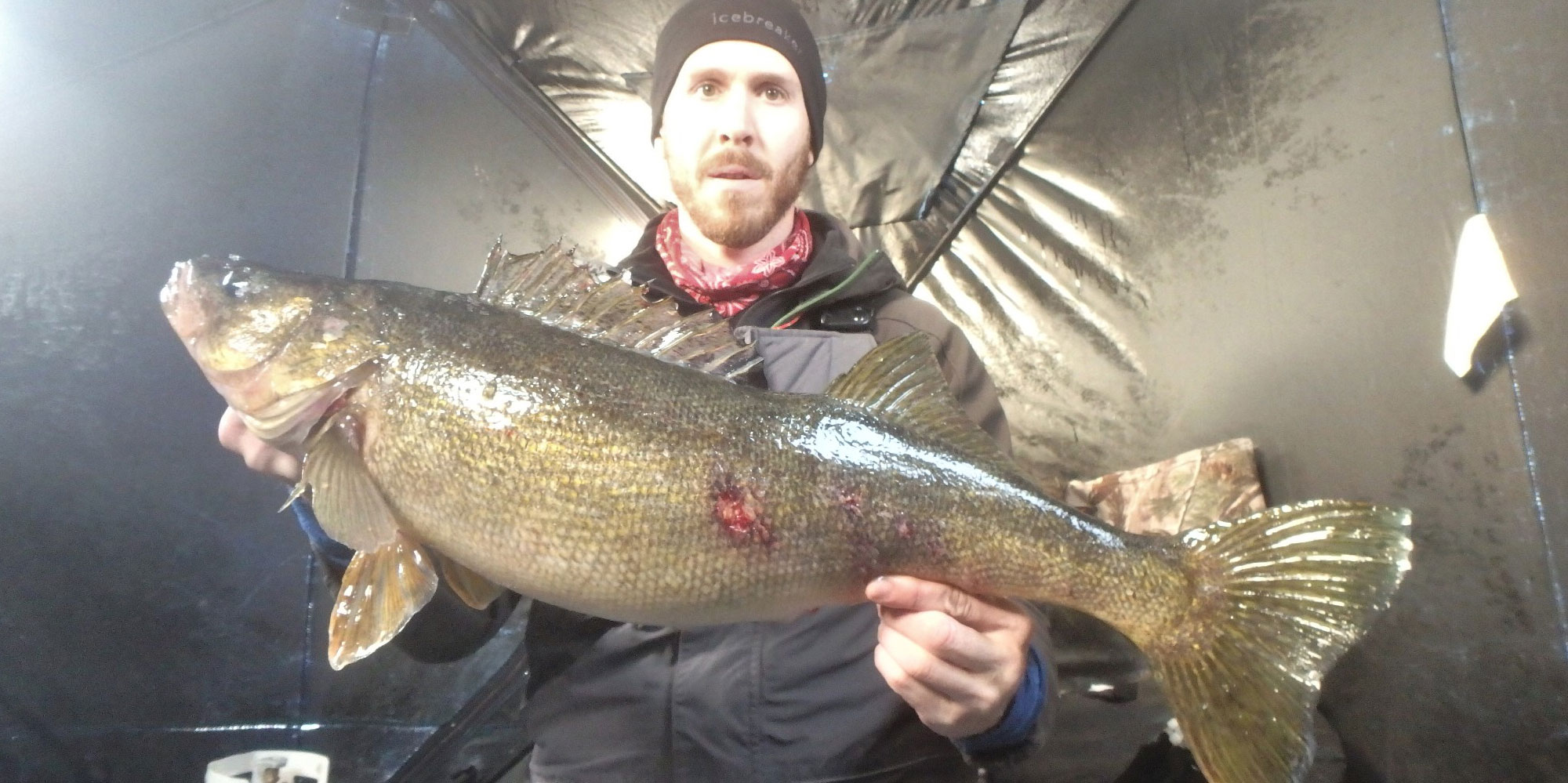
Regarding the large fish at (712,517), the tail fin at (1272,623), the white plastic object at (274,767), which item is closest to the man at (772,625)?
the large fish at (712,517)

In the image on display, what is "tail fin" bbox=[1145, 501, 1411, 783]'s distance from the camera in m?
0.89

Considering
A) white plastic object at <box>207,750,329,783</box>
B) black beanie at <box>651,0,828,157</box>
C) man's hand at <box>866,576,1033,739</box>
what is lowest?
white plastic object at <box>207,750,329,783</box>

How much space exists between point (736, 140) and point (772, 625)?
1.10 metres

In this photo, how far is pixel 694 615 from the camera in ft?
3.07

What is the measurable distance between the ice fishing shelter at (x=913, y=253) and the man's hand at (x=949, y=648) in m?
0.99

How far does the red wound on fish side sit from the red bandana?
76 cm

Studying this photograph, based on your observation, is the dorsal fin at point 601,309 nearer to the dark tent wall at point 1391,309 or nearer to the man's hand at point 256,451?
the man's hand at point 256,451

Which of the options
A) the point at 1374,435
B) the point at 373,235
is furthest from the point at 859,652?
the point at 373,235

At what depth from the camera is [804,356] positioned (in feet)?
4.90

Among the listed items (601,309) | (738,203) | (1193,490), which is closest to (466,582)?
(601,309)

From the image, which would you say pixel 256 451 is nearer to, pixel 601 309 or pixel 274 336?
pixel 274 336

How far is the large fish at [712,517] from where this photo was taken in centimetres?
91

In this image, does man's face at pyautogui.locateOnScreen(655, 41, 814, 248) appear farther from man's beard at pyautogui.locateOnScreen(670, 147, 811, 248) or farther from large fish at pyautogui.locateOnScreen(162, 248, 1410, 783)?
large fish at pyautogui.locateOnScreen(162, 248, 1410, 783)

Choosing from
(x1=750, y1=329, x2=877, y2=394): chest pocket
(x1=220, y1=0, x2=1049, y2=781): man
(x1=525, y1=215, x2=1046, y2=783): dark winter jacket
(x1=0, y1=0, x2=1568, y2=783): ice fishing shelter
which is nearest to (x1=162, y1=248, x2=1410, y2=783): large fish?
(x1=220, y1=0, x2=1049, y2=781): man
